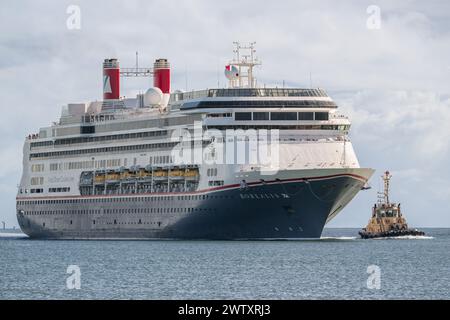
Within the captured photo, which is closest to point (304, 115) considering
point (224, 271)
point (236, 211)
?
point (236, 211)

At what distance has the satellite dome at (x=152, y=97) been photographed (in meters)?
105

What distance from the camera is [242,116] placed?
91500mm

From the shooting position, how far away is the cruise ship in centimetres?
8906

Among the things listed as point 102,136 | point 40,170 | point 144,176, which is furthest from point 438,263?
point 40,170

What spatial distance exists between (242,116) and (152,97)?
588 inches

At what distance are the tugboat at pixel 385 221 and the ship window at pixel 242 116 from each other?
3134 cm

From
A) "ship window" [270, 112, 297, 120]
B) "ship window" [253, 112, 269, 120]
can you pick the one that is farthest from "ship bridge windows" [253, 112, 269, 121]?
"ship window" [270, 112, 297, 120]

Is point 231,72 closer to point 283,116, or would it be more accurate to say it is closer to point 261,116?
point 261,116

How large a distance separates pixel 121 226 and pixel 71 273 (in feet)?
116

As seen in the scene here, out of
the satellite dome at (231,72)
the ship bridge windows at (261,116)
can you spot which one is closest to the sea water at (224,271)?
the ship bridge windows at (261,116)

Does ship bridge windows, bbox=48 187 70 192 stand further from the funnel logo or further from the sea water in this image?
the sea water

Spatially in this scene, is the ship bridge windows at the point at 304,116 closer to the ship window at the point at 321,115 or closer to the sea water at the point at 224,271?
the ship window at the point at 321,115

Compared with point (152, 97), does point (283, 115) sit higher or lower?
lower

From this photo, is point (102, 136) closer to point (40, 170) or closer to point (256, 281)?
point (40, 170)
